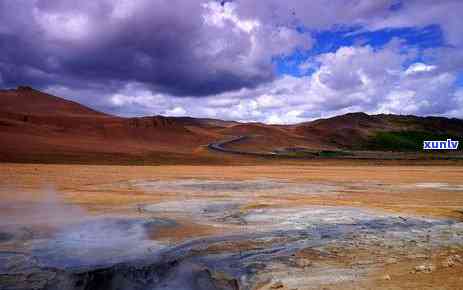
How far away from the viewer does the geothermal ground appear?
9.04 m

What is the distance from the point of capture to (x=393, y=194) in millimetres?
24500

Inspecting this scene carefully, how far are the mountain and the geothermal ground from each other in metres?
29.7

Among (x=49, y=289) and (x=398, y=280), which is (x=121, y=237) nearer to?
(x=49, y=289)

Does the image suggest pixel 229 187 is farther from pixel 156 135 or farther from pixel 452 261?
pixel 156 135

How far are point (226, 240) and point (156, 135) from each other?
7494cm

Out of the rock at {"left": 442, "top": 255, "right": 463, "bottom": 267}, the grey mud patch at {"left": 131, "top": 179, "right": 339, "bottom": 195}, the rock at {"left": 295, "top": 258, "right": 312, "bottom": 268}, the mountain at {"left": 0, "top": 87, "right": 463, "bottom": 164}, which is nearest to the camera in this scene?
the rock at {"left": 442, "top": 255, "right": 463, "bottom": 267}

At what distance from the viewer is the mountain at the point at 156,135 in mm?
52938

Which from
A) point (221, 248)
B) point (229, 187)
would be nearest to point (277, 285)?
point (221, 248)

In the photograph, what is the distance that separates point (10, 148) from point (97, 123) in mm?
39602

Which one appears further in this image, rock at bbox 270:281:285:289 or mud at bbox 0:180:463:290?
mud at bbox 0:180:463:290

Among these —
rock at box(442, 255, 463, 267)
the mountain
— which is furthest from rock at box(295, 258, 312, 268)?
the mountain

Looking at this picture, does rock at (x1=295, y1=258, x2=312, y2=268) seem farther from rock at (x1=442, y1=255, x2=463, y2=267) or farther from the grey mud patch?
the grey mud patch

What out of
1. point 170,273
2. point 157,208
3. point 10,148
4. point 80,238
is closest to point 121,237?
point 80,238

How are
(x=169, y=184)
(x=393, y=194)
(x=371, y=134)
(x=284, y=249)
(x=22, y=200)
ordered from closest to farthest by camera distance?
(x=284, y=249) → (x=22, y=200) → (x=393, y=194) → (x=169, y=184) → (x=371, y=134)
